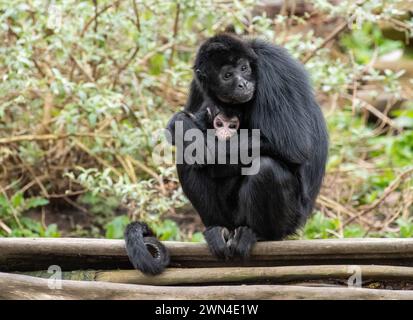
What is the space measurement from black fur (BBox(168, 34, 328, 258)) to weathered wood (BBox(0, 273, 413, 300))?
22.7 inches

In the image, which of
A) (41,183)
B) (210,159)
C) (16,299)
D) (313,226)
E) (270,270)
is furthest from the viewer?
(41,183)

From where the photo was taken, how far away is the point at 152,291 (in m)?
4.84

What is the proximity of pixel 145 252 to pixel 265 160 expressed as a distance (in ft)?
3.67

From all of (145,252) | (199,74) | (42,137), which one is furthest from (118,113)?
(145,252)

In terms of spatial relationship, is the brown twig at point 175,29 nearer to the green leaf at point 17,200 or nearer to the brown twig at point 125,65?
the brown twig at point 125,65

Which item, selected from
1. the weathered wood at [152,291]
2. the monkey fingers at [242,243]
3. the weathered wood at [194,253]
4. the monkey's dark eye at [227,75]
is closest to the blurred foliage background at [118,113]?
the monkey's dark eye at [227,75]

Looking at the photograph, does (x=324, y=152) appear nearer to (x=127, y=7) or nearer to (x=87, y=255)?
(x=87, y=255)

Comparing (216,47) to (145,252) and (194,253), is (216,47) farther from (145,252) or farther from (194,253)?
(145,252)

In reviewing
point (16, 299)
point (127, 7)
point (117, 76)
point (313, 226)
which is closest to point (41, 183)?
point (117, 76)

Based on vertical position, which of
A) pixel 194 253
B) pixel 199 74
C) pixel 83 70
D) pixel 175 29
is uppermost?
pixel 175 29

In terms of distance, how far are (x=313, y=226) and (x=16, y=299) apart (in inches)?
159

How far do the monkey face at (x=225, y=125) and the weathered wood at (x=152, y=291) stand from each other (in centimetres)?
152

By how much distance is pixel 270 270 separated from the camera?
17.0ft

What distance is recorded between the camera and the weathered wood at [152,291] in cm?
478
